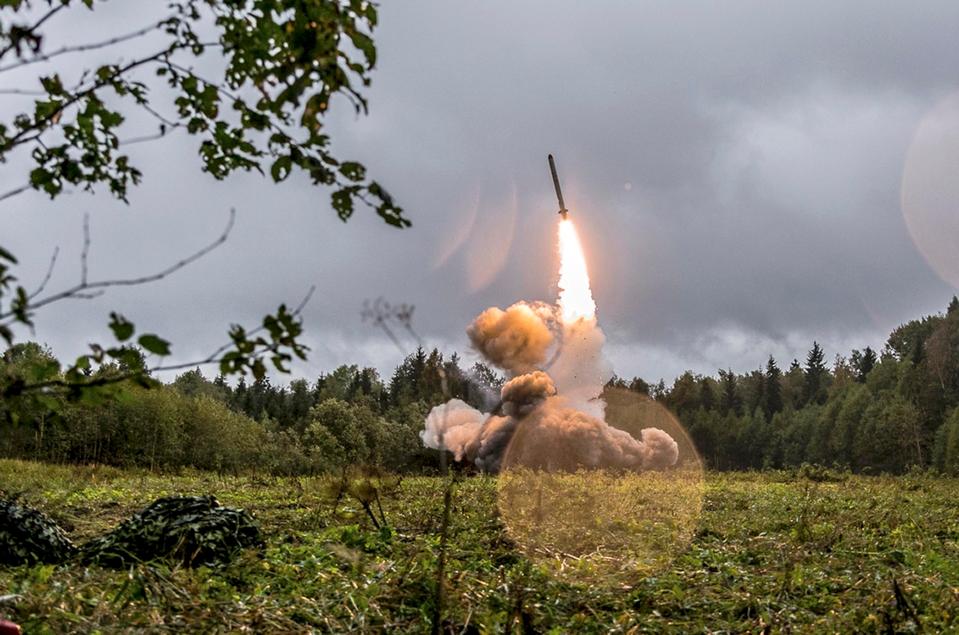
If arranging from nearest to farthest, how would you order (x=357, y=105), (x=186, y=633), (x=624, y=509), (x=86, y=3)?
(x=357, y=105)
(x=86, y=3)
(x=186, y=633)
(x=624, y=509)

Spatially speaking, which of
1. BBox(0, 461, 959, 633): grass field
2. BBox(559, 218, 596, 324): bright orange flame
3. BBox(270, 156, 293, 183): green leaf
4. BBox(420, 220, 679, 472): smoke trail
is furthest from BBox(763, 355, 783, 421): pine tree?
BBox(270, 156, 293, 183): green leaf

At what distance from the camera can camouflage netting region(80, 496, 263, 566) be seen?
977 cm

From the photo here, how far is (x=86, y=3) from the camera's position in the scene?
17.7ft

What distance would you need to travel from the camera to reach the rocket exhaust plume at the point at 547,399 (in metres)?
42.4

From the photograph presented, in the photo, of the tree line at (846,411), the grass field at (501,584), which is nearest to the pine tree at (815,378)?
the tree line at (846,411)

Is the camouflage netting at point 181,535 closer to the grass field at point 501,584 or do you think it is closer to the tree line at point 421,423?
the grass field at point 501,584

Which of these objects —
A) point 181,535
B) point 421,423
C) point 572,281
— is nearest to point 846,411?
point 421,423

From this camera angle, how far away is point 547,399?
1847 inches

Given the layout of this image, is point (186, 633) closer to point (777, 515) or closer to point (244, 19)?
point (244, 19)

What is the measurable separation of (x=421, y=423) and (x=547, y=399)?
27.4m

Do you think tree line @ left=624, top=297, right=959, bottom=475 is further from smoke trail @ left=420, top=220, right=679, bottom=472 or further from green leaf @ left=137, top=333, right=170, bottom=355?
green leaf @ left=137, top=333, right=170, bottom=355

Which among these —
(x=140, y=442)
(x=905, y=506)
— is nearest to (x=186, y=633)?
(x=905, y=506)

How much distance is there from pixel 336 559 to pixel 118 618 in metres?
3.77

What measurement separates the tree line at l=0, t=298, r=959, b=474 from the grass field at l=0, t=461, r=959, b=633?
24.3 metres
